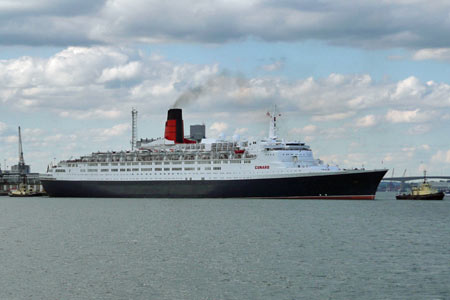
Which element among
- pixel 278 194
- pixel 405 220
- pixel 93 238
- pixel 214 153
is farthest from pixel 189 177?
pixel 93 238

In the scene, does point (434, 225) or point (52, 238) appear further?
point (434, 225)

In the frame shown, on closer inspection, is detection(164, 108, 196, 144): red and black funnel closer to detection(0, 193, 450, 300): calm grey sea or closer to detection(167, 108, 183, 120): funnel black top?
detection(167, 108, 183, 120): funnel black top

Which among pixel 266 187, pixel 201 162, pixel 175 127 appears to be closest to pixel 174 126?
pixel 175 127

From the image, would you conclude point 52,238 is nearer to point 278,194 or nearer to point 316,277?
point 316,277

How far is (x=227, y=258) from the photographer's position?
3412 cm

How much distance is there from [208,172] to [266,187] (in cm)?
820

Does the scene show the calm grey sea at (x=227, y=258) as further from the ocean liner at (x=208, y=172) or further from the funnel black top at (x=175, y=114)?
the funnel black top at (x=175, y=114)

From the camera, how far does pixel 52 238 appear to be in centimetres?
4325

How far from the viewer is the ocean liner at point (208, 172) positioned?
8125 centimetres

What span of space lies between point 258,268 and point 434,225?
80.8 ft

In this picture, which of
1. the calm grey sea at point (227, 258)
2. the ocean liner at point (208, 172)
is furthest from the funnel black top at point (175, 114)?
the calm grey sea at point (227, 258)

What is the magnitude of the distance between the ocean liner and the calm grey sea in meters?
23.2

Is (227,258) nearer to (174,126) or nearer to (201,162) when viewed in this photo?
(201,162)

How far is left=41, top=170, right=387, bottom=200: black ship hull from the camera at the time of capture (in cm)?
8050
